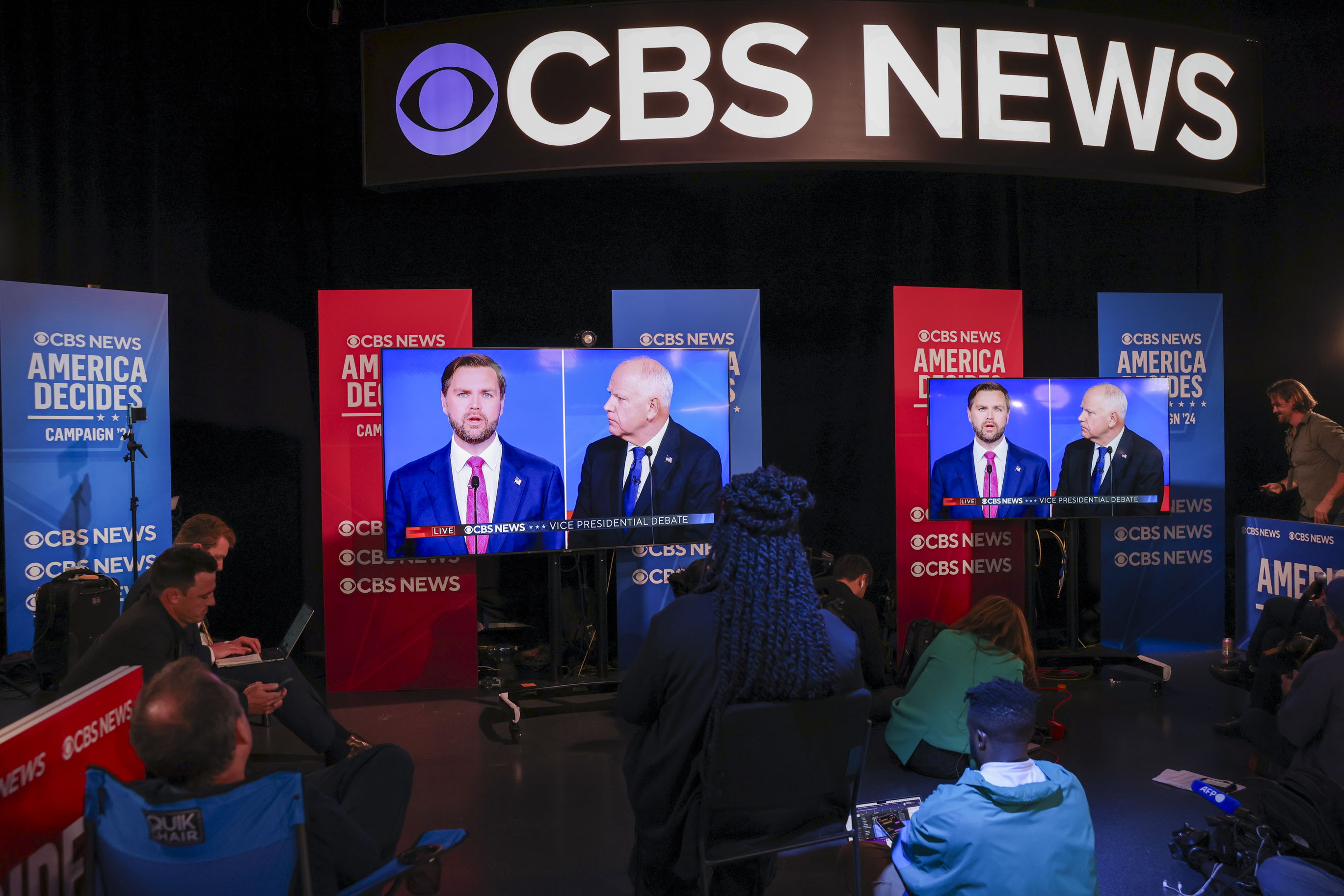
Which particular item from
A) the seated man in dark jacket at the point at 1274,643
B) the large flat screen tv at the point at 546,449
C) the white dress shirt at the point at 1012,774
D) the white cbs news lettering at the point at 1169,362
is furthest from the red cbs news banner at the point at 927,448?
the white dress shirt at the point at 1012,774

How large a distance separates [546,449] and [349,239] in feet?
7.23

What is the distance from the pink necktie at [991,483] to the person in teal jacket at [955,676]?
1645 mm

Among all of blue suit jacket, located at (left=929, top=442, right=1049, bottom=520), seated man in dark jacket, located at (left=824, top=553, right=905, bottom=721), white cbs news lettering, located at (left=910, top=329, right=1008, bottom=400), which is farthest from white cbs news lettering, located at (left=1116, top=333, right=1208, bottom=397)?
seated man in dark jacket, located at (left=824, top=553, right=905, bottom=721)

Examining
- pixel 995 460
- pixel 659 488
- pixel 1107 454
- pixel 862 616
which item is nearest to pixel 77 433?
pixel 659 488

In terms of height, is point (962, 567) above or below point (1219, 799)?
above

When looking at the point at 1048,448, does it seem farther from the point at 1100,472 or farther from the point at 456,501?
the point at 456,501

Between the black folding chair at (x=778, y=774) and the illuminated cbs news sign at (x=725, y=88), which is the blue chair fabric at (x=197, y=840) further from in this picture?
the illuminated cbs news sign at (x=725, y=88)

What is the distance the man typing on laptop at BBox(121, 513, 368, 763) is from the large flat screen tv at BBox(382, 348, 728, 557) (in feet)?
2.72

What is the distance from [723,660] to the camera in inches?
79.5

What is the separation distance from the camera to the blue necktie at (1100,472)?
5164 millimetres

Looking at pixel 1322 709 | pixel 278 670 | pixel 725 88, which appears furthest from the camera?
pixel 725 88

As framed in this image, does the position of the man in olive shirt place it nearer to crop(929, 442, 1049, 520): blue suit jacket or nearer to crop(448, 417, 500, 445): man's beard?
crop(929, 442, 1049, 520): blue suit jacket

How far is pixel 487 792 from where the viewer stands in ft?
11.7

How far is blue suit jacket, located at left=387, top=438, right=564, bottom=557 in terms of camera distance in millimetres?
4402
